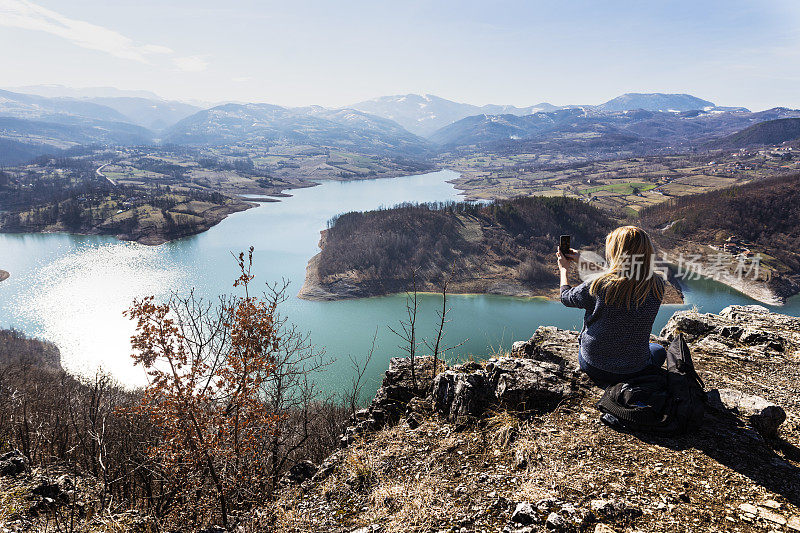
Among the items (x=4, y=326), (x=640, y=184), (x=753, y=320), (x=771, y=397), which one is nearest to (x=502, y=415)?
(x=771, y=397)

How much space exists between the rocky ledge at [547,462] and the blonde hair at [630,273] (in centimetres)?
167

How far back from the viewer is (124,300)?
5850 cm

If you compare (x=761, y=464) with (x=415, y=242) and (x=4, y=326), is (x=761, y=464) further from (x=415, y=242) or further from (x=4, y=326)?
(x=415, y=242)

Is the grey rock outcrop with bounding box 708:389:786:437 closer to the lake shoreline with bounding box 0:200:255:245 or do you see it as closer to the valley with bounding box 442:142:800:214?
the lake shoreline with bounding box 0:200:255:245

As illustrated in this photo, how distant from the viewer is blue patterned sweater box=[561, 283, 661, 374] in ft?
13.3

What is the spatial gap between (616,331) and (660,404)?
0.91 meters

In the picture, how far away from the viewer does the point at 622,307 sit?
4.02 m

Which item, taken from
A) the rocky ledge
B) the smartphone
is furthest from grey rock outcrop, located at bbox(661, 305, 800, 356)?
the smartphone

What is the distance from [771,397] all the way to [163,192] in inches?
6775

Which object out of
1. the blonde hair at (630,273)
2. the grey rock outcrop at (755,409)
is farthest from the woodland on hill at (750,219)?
the blonde hair at (630,273)

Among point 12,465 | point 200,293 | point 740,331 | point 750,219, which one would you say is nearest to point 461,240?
point 200,293

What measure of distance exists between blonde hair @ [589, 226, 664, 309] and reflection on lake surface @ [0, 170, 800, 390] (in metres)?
20.7

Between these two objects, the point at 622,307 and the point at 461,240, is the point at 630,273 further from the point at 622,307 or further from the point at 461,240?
the point at 461,240

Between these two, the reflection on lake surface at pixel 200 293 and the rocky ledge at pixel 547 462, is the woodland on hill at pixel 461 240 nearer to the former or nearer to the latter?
the reflection on lake surface at pixel 200 293
